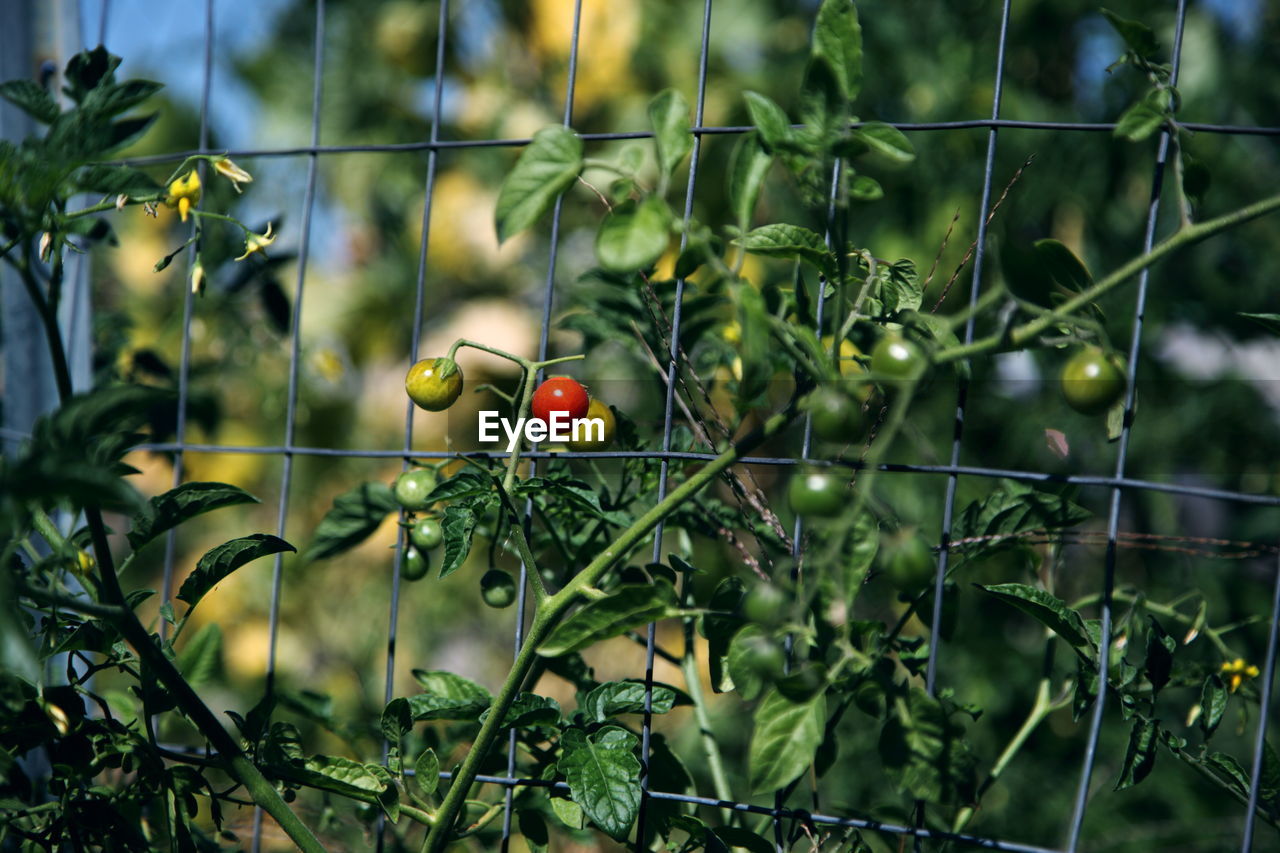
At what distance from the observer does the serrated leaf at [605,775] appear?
616 mm

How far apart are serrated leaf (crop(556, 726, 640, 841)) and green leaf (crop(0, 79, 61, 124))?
0.52 metres

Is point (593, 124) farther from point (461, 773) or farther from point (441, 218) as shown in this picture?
point (461, 773)

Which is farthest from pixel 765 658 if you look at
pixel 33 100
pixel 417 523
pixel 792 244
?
pixel 33 100

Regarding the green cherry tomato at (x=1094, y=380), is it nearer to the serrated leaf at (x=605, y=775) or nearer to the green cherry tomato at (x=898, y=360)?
the green cherry tomato at (x=898, y=360)

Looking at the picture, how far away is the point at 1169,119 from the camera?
58cm

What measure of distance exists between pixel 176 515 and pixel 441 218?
2.45 m

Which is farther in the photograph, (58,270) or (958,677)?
(958,677)

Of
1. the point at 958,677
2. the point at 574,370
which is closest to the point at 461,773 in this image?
the point at 574,370

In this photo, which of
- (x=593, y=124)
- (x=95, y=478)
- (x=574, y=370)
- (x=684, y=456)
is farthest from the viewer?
(x=593, y=124)

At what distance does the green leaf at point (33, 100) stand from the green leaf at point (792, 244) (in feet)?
1.46

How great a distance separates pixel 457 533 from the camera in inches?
25.3

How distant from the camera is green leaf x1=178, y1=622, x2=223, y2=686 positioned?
87 centimetres

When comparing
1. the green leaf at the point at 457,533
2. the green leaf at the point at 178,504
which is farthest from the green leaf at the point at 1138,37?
the green leaf at the point at 178,504

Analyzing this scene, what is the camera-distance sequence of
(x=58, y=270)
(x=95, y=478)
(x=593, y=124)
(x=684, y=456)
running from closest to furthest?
(x=95, y=478), (x=58, y=270), (x=684, y=456), (x=593, y=124)
